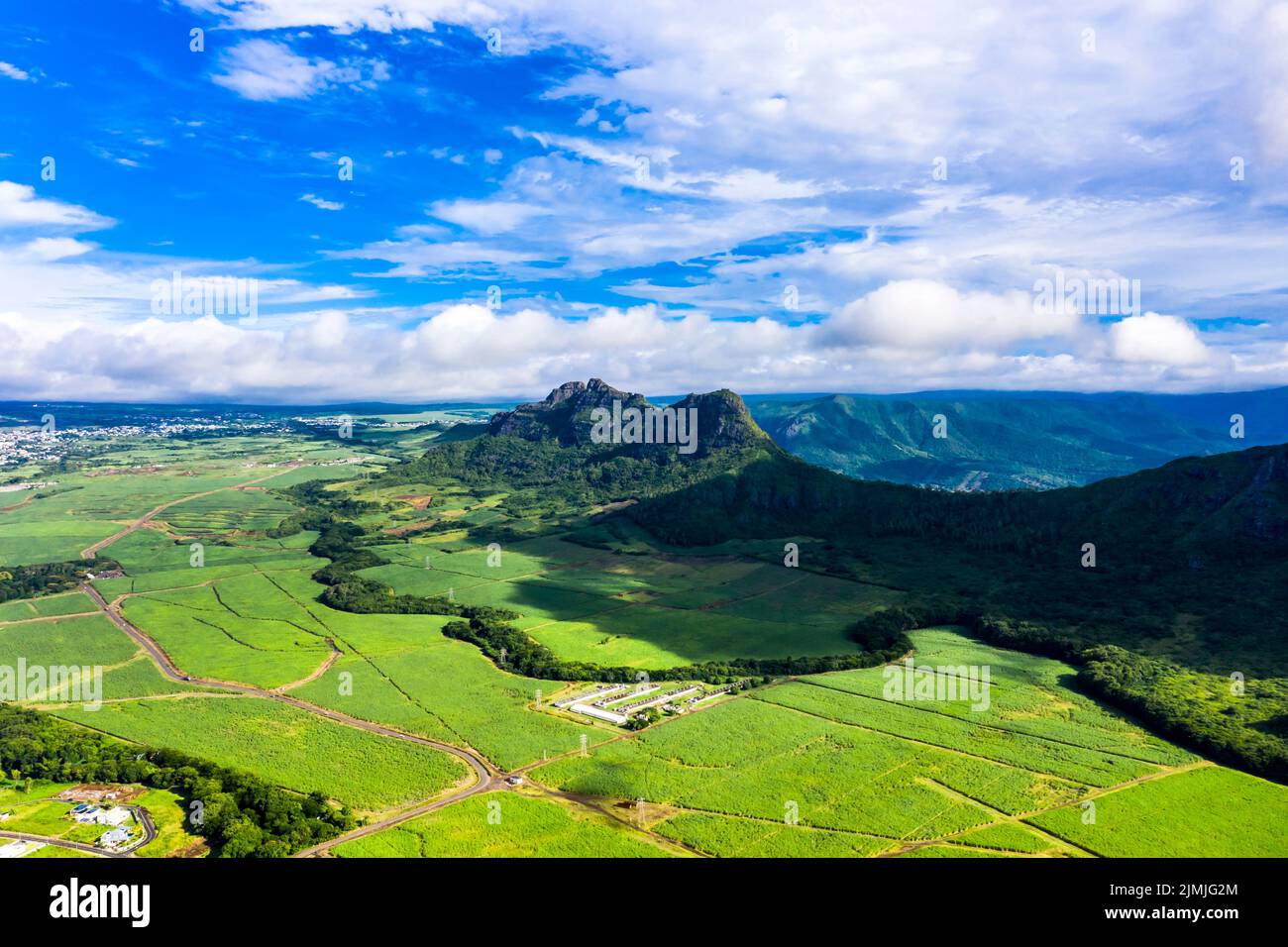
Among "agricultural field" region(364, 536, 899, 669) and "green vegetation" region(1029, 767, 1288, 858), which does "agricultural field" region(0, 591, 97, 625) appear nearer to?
"agricultural field" region(364, 536, 899, 669)

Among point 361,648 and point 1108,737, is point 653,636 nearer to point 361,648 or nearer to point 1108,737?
point 361,648

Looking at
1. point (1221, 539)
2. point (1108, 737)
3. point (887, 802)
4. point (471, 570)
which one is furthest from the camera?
point (471, 570)

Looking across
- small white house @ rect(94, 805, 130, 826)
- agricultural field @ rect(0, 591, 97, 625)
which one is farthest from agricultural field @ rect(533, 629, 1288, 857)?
agricultural field @ rect(0, 591, 97, 625)

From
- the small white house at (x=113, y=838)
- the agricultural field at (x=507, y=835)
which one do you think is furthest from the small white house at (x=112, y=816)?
the agricultural field at (x=507, y=835)
